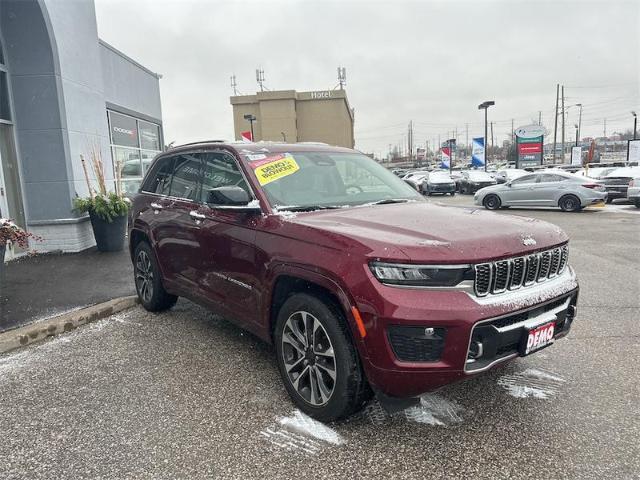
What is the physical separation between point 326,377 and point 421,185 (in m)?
26.7

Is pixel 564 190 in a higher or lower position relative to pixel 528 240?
lower

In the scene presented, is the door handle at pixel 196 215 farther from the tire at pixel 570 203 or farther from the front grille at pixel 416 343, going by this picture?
the tire at pixel 570 203

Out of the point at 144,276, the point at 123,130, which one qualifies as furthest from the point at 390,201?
the point at 123,130

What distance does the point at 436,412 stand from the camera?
125 inches

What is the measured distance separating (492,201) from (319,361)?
678 inches

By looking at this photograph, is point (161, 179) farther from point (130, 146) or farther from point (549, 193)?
point (549, 193)

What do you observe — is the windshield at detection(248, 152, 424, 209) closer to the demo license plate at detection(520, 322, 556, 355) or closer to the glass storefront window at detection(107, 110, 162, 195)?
the demo license plate at detection(520, 322, 556, 355)

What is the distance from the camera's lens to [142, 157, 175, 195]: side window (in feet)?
16.4

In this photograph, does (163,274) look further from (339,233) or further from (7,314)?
(339,233)

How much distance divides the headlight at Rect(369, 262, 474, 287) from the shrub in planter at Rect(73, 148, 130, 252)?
7.02m

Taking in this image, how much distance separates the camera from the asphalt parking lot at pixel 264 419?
2641 millimetres

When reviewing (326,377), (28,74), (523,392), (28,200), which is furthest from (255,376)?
(28,74)

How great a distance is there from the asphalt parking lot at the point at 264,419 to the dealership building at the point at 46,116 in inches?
172

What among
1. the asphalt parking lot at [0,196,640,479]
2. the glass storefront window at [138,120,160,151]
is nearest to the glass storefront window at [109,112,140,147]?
the glass storefront window at [138,120,160,151]
